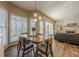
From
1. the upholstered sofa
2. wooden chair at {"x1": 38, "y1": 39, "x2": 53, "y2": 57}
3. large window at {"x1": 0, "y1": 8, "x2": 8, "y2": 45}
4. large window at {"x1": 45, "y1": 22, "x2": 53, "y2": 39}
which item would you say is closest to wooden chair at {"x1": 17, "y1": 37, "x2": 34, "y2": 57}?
wooden chair at {"x1": 38, "y1": 39, "x2": 53, "y2": 57}

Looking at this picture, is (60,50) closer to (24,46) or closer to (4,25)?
(24,46)

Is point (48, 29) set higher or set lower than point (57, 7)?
lower

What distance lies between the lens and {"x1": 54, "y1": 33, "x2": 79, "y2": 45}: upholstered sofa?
2.68 meters

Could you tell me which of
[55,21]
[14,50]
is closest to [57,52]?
[55,21]

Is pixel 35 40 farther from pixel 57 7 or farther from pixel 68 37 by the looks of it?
pixel 57 7

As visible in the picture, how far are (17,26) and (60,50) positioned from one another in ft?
4.12

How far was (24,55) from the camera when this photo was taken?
9.11 feet

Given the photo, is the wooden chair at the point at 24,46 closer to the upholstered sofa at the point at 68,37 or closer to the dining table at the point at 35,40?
the dining table at the point at 35,40

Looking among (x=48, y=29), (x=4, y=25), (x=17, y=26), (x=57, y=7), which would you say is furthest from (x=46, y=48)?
(x=4, y=25)

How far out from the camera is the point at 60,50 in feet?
8.97

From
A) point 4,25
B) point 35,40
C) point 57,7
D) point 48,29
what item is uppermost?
point 57,7

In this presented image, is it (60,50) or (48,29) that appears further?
(48,29)

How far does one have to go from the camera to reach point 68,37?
276 centimetres

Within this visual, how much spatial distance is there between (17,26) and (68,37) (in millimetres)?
1336
